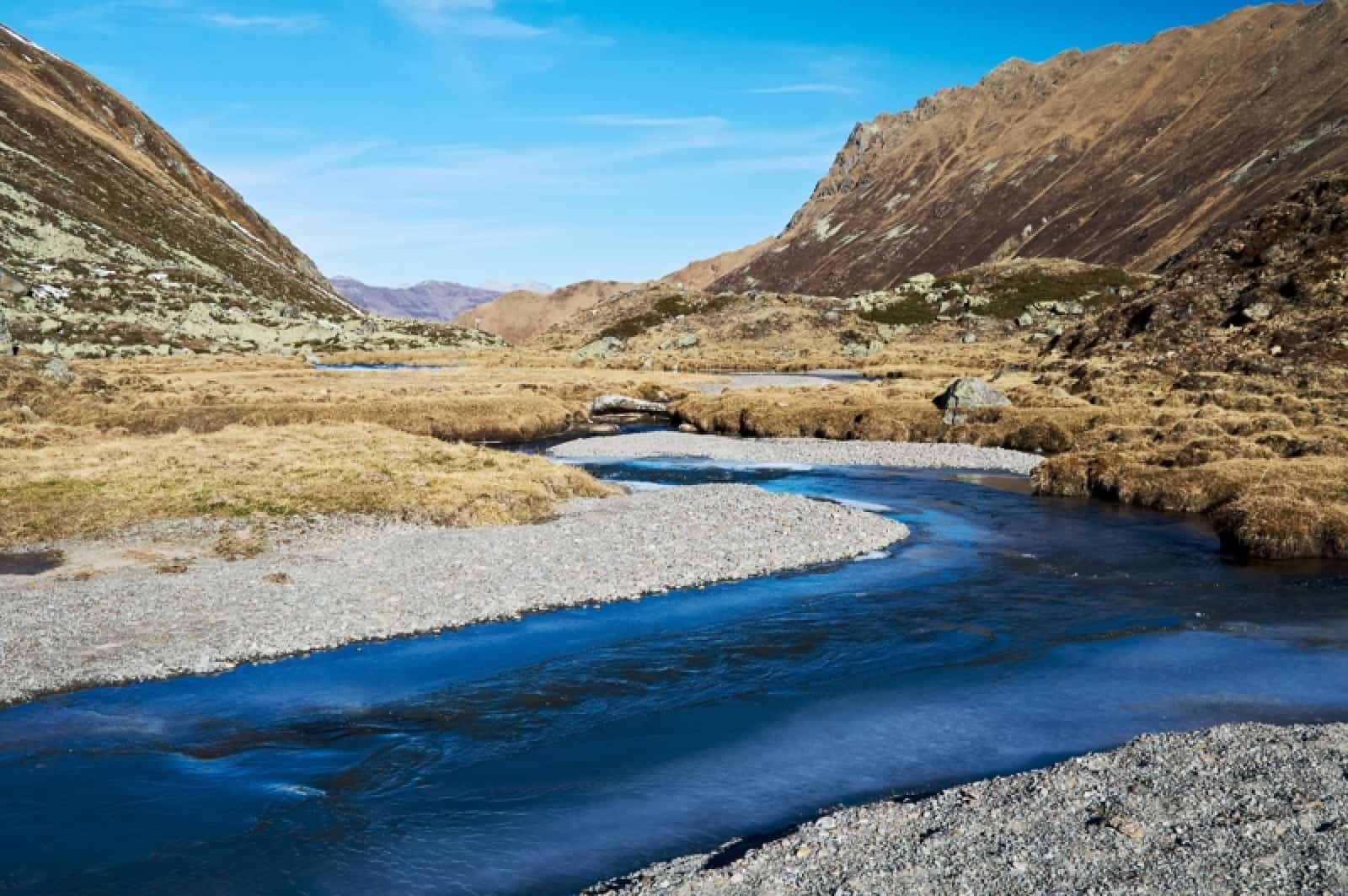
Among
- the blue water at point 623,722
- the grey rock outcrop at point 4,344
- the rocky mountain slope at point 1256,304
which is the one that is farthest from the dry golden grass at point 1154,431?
the grey rock outcrop at point 4,344

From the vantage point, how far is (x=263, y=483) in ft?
135

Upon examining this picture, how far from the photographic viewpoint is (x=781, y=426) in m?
72.2

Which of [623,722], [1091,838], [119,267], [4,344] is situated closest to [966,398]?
[623,722]

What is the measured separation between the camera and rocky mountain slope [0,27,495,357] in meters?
129

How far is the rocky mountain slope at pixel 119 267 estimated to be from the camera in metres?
129

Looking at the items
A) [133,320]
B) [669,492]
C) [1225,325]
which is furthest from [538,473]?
[133,320]

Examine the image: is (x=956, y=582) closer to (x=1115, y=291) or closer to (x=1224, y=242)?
(x=1224, y=242)

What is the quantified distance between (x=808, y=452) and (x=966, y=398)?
13.9 m

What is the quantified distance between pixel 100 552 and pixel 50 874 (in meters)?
21.4

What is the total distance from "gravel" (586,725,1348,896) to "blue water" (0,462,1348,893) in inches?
47.3

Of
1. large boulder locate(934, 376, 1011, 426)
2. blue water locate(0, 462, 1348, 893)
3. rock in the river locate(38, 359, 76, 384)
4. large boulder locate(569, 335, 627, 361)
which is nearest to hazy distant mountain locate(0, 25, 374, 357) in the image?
rock in the river locate(38, 359, 76, 384)

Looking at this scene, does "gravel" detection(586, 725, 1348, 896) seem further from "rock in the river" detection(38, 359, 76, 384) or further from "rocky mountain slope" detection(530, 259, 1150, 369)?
"rocky mountain slope" detection(530, 259, 1150, 369)

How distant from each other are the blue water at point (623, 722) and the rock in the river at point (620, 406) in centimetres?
5373

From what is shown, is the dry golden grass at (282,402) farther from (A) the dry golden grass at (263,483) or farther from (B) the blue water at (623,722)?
(B) the blue water at (623,722)
